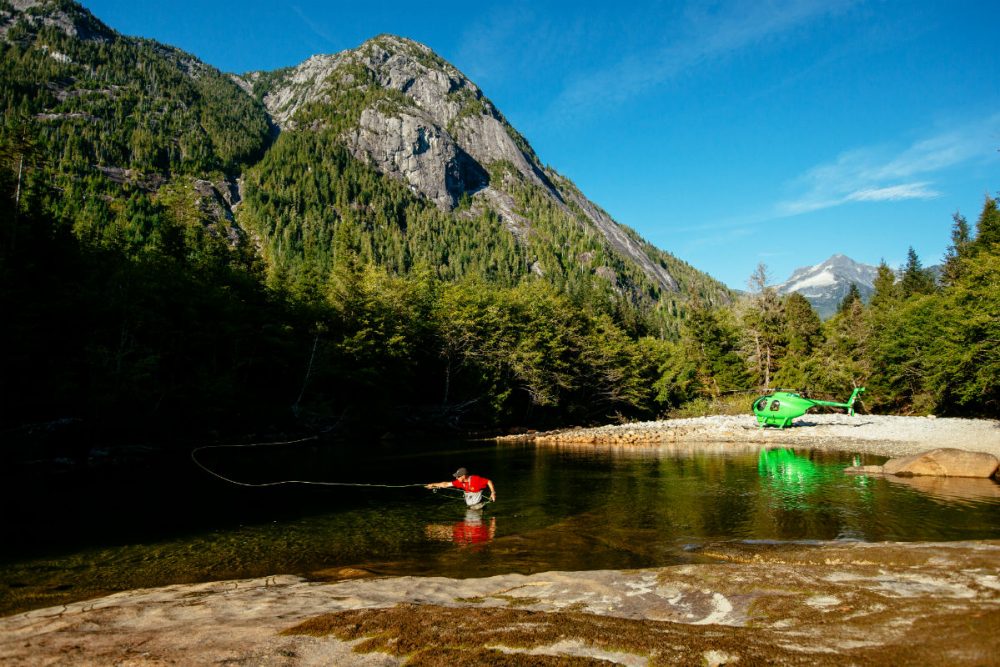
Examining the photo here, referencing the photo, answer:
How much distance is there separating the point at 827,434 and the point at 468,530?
99.7 ft

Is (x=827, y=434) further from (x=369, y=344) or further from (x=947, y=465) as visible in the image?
(x=369, y=344)

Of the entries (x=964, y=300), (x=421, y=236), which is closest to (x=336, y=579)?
(x=964, y=300)

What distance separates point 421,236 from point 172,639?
185 meters

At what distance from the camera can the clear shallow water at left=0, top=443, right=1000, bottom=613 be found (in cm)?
1096

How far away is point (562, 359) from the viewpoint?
63656mm

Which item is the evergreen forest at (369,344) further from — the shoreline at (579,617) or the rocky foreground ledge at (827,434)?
the shoreline at (579,617)

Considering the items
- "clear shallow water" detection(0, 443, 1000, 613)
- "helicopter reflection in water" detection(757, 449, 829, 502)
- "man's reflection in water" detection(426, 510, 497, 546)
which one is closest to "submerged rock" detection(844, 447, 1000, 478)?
"clear shallow water" detection(0, 443, 1000, 613)

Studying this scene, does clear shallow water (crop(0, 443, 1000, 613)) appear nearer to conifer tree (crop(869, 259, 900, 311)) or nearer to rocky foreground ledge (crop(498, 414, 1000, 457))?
rocky foreground ledge (crop(498, 414, 1000, 457))

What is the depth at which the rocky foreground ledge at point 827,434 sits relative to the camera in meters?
28.2

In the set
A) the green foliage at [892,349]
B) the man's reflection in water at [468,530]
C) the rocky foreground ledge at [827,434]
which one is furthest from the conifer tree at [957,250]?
the man's reflection in water at [468,530]

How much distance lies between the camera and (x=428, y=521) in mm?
15508

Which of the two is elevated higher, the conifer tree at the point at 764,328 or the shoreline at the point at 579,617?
the conifer tree at the point at 764,328

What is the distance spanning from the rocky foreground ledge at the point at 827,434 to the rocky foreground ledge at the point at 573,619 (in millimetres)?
23009

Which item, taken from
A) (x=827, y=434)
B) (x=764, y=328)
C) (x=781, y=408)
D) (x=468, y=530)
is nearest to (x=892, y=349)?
(x=764, y=328)
